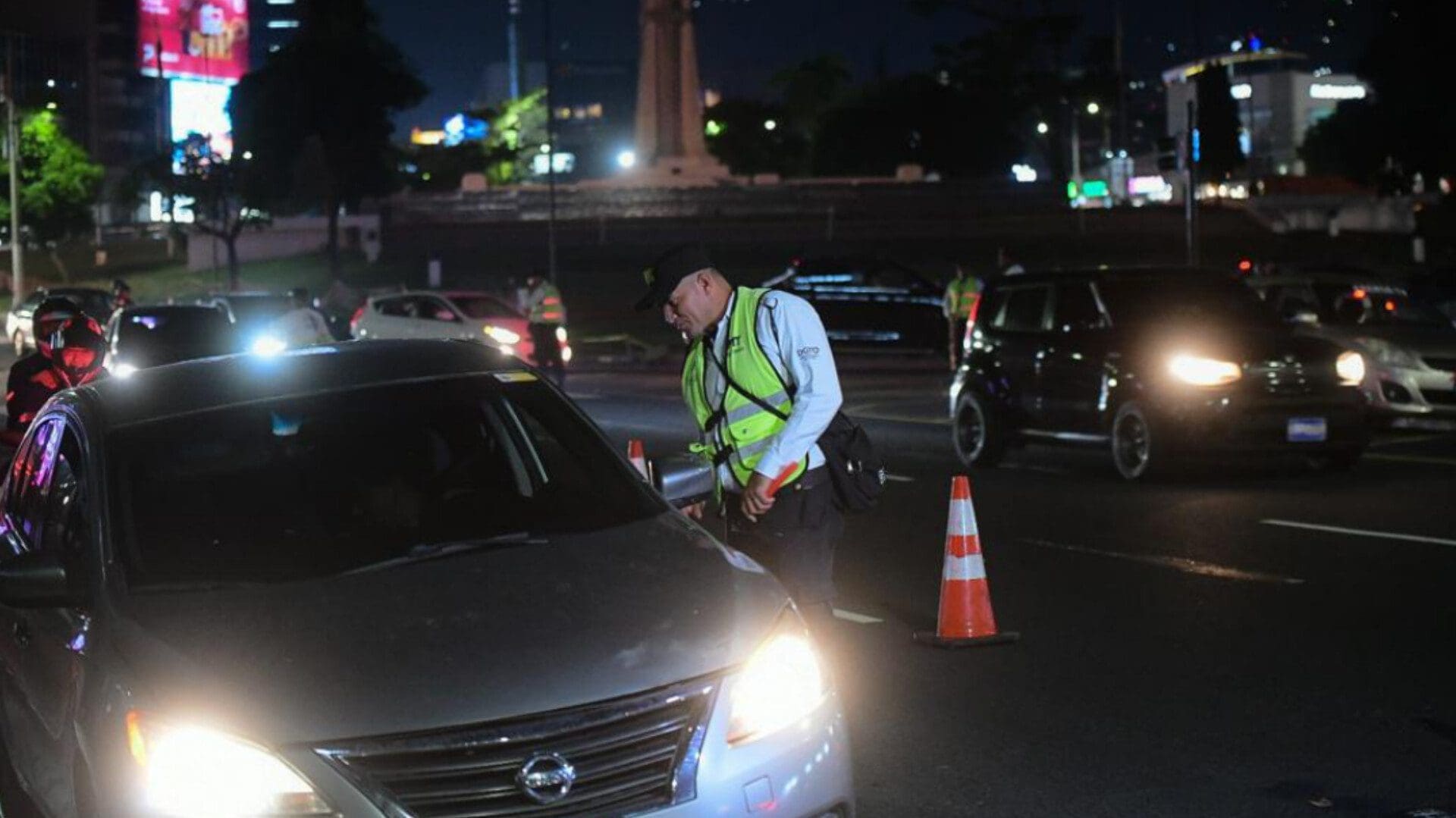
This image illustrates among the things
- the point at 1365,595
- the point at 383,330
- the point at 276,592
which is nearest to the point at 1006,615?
the point at 1365,595

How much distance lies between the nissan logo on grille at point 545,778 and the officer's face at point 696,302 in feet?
8.66

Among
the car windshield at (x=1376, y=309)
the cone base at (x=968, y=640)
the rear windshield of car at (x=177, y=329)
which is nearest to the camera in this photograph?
the cone base at (x=968, y=640)

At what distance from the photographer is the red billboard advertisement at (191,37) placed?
136 m

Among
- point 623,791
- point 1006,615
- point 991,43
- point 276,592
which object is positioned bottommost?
point 1006,615

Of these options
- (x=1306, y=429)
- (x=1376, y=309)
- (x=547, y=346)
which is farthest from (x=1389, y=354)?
(x=547, y=346)

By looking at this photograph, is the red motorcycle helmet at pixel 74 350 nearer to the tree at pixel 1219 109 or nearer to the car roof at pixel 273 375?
the car roof at pixel 273 375

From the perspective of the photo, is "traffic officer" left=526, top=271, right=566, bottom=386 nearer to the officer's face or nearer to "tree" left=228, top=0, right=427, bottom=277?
the officer's face

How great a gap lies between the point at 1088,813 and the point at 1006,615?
153 inches

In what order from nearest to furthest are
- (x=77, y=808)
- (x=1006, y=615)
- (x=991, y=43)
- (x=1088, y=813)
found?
(x=77, y=808)
(x=1088, y=813)
(x=1006, y=615)
(x=991, y=43)

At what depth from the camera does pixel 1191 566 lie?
472 inches

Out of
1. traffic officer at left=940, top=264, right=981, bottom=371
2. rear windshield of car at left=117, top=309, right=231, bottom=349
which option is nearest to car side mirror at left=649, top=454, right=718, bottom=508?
rear windshield of car at left=117, top=309, right=231, bottom=349

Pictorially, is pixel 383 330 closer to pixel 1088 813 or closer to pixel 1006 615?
pixel 1006 615

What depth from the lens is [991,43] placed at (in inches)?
3770

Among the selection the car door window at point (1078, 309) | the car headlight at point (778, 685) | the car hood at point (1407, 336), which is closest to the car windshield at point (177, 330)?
the car door window at point (1078, 309)
